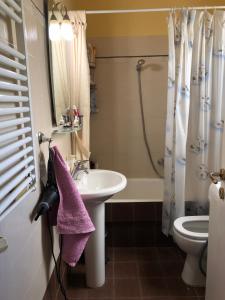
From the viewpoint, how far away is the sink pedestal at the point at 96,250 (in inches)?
71.2

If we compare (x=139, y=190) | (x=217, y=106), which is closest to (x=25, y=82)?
(x=217, y=106)

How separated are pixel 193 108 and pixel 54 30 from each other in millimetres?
1288

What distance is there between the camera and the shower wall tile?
9.50 ft

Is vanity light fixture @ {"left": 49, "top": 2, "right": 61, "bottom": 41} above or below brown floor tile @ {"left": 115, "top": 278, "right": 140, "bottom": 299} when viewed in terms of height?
above

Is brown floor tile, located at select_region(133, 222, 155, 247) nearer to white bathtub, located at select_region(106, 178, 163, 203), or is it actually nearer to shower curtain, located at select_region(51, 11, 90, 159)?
white bathtub, located at select_region(106, 178, 163, 203)

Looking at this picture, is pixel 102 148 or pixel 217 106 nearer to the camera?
pixel 217 106

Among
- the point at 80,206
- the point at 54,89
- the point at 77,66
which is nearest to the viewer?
the point at 80,206

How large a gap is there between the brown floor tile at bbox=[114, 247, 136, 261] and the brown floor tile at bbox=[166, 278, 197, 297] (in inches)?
15.9

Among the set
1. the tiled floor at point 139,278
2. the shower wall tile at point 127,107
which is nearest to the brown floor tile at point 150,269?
the tiled floor at point 139,278

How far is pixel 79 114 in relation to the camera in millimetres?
2047

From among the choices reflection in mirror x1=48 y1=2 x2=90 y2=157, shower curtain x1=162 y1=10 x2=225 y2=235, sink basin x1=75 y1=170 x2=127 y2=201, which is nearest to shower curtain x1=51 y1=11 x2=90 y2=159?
reflection in mirror x1=48 y1=2 x2=90 y2=157

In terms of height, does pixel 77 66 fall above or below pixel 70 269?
above

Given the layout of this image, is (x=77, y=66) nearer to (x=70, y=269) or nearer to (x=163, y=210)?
(x=163, y=210)

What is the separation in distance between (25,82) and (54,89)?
0.56m
